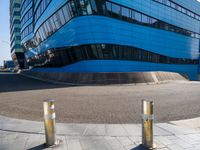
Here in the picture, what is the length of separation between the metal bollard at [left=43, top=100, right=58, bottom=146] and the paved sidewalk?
22 centimetres

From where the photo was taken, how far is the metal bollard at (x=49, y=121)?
5.33 meters

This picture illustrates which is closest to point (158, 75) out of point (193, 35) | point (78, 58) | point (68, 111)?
point (78, 58)

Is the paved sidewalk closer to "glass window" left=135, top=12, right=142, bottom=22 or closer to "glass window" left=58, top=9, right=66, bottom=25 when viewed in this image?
"glass window" left=58, top=9, right=66, bottom=25

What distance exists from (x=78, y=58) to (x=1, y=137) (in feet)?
85.3

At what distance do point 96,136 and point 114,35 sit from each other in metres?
26.7

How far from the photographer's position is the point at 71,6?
102 feet

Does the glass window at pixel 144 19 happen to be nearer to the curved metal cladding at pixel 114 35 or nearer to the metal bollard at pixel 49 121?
the curved metal cladding at pixel 114 35

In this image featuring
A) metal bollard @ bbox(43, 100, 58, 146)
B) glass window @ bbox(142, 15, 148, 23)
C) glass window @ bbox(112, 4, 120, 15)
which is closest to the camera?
metal bollard @ bbox(43, 100, 58, 146)

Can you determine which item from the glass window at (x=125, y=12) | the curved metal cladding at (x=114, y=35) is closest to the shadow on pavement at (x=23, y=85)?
the curved metal cladding at (x=114, y=35)

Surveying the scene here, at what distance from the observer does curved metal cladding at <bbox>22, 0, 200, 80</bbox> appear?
99.3 feet

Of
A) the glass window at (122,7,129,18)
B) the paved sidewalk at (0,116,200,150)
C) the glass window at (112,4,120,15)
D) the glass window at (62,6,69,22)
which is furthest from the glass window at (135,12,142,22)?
the paved sidewalk at (0,116,200,150)

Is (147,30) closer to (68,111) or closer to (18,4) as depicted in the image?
(68,111)

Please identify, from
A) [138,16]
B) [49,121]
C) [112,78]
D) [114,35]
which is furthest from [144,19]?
[49,121]

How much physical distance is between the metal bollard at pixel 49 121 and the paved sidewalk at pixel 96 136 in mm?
223
